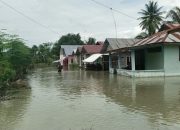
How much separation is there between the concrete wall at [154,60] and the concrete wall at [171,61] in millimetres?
661

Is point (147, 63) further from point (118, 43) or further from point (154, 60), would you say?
point (118, 43)

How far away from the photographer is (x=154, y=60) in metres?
31.8

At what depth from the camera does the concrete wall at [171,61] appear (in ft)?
95.0

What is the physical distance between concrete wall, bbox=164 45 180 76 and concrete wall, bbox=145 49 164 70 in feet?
2.17

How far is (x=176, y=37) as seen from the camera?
29.8m

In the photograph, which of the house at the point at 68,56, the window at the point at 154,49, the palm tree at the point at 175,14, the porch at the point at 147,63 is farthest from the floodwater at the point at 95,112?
the house at the point at 68,56

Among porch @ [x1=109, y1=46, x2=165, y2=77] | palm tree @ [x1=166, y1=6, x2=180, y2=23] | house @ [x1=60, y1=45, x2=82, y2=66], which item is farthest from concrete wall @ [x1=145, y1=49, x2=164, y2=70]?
house @ [x1=60, y1=45, x2=82, y2=66]

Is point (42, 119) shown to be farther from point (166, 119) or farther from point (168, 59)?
point (168, 59)

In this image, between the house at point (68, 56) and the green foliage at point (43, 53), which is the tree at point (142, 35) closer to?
the house at point (68, 56)

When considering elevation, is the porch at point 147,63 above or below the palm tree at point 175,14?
below

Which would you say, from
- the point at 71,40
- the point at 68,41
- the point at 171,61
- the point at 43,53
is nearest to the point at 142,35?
the point at 171,61

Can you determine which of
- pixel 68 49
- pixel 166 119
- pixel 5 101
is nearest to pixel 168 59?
pixel 5 101

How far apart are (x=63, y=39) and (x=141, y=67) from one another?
70326 mm

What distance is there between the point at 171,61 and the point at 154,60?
2.77 metres
